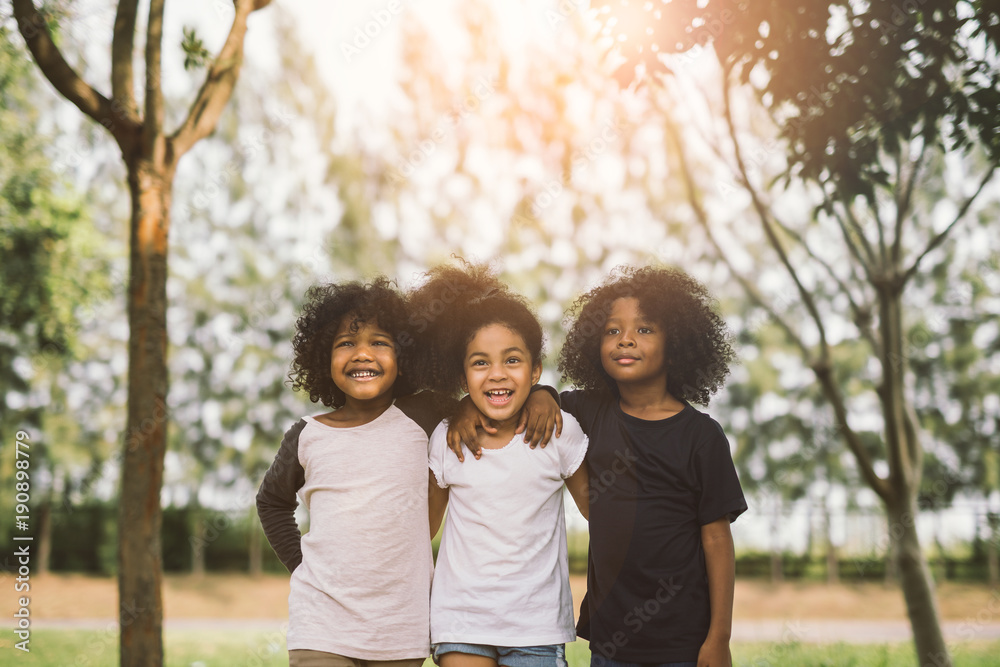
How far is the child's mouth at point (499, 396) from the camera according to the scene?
2.53 m

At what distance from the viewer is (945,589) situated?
13.7 m

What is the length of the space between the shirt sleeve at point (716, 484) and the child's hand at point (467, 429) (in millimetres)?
656

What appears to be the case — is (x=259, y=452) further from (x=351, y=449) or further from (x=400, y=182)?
(x=351, y=449)

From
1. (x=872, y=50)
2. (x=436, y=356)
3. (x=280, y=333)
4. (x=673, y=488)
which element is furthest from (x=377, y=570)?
(x=280, y=333)

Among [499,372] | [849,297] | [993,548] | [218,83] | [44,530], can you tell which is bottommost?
[993,548]

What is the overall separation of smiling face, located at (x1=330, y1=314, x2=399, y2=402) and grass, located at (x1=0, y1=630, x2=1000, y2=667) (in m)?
4.27

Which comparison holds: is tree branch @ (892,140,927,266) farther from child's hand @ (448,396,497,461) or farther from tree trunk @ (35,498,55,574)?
tree trunk @ (35,498,55,574)

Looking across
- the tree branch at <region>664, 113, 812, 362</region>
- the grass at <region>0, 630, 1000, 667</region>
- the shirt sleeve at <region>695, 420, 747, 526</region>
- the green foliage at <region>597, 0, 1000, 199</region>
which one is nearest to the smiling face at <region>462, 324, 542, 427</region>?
the shirt sleeve at <region>695, 420, 747, 526</region>

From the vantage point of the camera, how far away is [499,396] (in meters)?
2.54

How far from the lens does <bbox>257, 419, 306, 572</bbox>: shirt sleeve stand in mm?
2635

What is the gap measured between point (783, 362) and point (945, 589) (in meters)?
4.73

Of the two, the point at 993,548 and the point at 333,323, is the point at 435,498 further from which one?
the point at 993,548

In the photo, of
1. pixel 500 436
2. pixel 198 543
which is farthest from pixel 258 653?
pixel 198 543

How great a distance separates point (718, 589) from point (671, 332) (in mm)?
871
